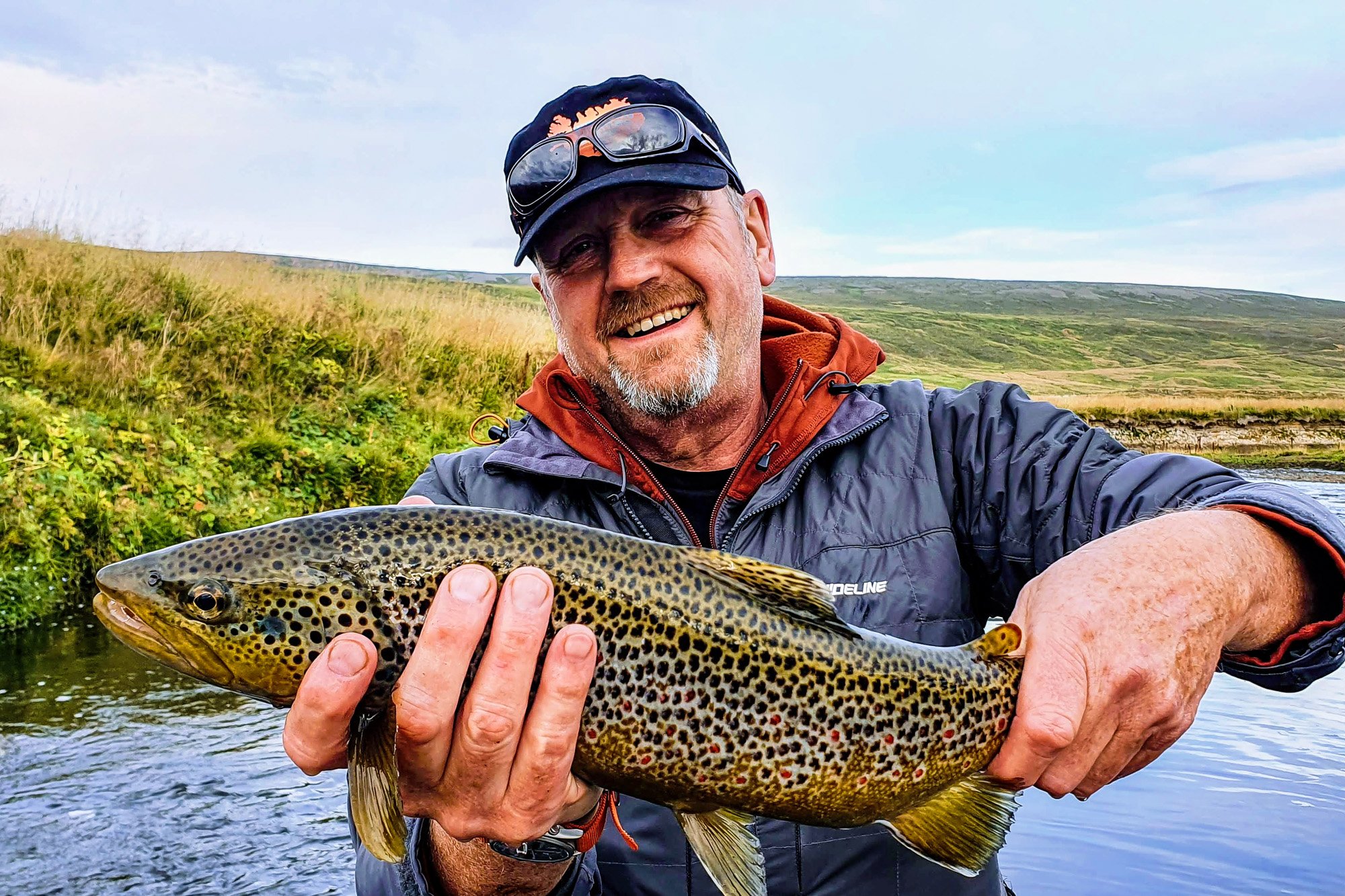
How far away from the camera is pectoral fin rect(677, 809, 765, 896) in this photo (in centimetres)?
256

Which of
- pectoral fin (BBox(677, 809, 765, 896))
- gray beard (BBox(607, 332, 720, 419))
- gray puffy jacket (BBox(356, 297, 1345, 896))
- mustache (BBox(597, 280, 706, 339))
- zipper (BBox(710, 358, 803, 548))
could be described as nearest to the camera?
pectoral fin (BBox(677, 809, 765, 896))

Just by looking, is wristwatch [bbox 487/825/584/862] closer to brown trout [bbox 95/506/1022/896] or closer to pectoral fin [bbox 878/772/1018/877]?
brown trout [bbox 95/506/1022/896]

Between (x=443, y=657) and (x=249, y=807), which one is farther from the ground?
(x=443, y=657)

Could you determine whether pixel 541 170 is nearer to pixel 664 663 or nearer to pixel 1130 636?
pixel 664 663

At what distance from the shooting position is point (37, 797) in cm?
616

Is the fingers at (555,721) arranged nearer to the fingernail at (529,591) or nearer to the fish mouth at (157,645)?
the fingernail at (529,591)

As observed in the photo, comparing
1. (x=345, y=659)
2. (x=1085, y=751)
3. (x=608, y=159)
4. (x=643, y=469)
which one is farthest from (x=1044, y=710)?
(x=608, y=159)

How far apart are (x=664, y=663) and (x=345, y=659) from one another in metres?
0.76

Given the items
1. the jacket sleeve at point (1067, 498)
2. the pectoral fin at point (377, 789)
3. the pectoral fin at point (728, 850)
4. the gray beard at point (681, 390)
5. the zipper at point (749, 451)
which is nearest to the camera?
the pectoral fin at point (377, 789)

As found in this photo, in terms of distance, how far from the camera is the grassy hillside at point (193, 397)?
376 inches

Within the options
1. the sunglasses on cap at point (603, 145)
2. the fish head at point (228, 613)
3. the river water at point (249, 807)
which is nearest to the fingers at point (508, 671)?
the fish head at point (228, 613)

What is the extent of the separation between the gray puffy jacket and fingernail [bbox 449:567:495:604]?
102cm

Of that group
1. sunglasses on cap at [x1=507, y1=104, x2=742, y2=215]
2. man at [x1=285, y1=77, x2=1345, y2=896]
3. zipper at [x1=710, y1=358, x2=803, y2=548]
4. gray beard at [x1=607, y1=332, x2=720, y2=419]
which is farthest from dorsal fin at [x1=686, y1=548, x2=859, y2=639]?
sunglasses on cap at [x1=507, y1=104, x2=742, y2=215]

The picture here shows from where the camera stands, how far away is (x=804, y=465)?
348 cm
